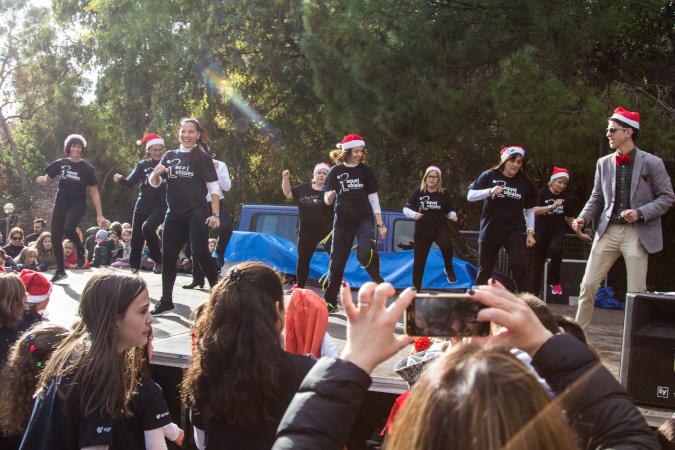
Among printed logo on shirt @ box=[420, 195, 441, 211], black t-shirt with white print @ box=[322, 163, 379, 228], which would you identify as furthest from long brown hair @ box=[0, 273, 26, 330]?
printed logo on shirt @ box=[420, 195, 441, 211]

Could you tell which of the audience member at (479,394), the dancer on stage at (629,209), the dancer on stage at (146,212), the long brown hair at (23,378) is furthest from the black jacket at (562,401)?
the dancer on stage at (146,212)

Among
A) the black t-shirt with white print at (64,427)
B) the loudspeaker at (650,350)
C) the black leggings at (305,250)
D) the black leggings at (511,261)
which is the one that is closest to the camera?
the black t-shirt with white print at (64,427)

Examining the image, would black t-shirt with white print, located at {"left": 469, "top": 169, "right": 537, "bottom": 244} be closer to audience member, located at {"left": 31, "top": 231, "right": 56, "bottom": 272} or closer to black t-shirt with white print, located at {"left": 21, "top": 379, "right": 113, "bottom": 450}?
black t-shirt with white print, located at {"left": 21, "top": 379, "right": 113, "bottom": 450}

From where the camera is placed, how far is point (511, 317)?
3.86ft

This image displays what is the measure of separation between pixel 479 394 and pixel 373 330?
29 centimetres

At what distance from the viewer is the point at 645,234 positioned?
4375 millimetres

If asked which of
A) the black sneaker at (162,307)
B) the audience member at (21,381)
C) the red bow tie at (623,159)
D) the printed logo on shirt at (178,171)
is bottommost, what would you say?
the black sneaker at (162,307)

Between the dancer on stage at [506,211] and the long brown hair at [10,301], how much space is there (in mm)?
3838

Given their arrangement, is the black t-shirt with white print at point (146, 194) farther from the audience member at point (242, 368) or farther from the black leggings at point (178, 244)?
the audience member at point (242, 368)

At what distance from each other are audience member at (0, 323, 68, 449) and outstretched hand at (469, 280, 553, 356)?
6.61 feet

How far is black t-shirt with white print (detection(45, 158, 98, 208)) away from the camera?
7.17m

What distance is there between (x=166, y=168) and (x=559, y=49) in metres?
6.10

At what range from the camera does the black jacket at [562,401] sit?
1036mm

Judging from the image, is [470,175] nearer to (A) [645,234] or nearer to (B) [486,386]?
(A) [645,234]
